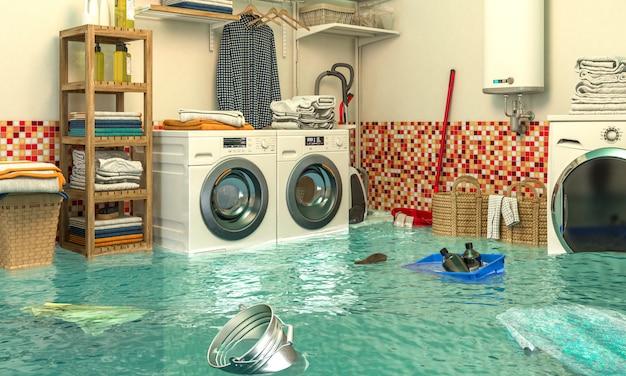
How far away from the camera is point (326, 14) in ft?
20.4

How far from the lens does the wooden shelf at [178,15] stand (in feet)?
16.7

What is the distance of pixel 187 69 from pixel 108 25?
985 mm

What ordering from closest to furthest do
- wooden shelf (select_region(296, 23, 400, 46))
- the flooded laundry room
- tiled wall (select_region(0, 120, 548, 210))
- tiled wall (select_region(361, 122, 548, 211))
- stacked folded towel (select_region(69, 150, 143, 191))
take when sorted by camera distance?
the flooded laundry room → stacked folded towel (select_region(69, 150, 143, 191)) → tiled wall (select_region(0, 120, 548, 210)) → tiled wall (select_region(361, 122, 548, 211)) → wooden shelf (select_region(296, 23, 400, 46))

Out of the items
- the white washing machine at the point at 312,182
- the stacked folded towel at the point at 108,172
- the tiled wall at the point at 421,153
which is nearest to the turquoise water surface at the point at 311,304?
the white washing machine at the point at 312,182

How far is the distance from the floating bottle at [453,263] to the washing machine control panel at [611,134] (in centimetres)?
122

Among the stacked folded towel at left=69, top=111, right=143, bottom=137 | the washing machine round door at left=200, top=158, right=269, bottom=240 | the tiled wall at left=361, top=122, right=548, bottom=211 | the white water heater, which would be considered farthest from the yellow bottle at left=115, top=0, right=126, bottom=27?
the tiled wall at left=361, top=122, right=548, bottom=211

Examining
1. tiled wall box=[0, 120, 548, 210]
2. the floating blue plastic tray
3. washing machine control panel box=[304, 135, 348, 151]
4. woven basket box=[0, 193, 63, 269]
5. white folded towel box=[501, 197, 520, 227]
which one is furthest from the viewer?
washing machine control panel box=[304, 135, 348, 151]

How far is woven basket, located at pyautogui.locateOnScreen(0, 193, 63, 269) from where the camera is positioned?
421cm

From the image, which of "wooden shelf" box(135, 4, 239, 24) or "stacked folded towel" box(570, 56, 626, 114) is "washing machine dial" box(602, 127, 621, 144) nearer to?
"stacked folded towel" box(570, 56, 626, 114)

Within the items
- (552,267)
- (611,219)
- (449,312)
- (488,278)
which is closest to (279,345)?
(449,312)

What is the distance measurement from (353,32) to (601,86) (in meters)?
2.59

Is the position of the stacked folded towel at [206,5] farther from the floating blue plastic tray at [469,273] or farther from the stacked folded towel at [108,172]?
the floating blue plastic tray at [469,273]

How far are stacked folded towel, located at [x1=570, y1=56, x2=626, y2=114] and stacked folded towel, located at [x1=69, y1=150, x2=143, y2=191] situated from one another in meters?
2.86

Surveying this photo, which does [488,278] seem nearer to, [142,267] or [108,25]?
[142,267]
